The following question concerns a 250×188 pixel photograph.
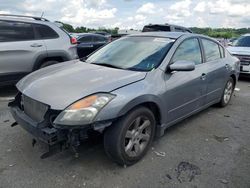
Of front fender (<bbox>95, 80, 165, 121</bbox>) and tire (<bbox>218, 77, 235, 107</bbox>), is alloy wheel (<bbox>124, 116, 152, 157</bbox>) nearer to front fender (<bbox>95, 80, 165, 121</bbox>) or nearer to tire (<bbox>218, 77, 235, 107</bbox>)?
front fender (<bbox>95, 80, 165, 121</bbox>)

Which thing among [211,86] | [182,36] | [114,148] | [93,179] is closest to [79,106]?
[114,148]

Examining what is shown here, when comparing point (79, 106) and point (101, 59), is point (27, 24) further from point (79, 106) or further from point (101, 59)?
point (79, 106)

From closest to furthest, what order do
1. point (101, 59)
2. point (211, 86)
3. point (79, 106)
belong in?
point (79, 106), point (101, 59), point (211, 86)

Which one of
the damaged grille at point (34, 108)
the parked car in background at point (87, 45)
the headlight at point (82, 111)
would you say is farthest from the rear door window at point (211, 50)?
the parked car in background at point (87, 45)

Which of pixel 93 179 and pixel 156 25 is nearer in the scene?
pixel 93 179

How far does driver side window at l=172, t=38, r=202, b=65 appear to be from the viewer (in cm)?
367

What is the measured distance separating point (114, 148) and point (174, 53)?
164 cm

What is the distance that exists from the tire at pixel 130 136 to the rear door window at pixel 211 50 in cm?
196

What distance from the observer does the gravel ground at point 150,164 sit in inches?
108

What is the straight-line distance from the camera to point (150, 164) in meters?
3.10

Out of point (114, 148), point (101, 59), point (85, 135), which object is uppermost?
point (101, 59)

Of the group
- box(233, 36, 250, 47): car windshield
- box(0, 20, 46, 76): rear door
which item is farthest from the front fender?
box(233, 36, 250, 47): car windshield

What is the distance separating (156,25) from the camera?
11.7 meters

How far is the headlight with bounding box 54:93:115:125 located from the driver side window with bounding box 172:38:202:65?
1436 mm
